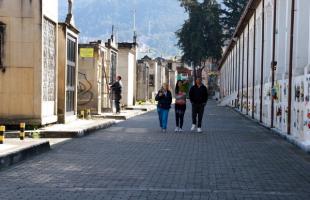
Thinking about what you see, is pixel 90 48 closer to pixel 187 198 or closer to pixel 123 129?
pixel 123 129

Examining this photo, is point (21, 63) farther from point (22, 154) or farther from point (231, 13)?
point (231, 13)

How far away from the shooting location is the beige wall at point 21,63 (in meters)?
17.4

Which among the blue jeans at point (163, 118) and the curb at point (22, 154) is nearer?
the curb at point (22, 154)

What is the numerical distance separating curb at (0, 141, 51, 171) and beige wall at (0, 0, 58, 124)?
3.56 meters

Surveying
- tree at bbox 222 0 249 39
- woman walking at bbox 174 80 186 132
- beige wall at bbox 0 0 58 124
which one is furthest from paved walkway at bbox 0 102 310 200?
tree at bbox 222 0 249 39

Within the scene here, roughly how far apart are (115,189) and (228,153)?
5.37 m

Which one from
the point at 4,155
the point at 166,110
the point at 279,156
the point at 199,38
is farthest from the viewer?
the point at 199,38

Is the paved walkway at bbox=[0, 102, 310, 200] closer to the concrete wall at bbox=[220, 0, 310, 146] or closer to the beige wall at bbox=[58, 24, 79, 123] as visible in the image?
the concrete wall at bbox=[220, 0, 310, 146]

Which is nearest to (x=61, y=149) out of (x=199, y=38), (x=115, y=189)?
(x=115, y=189)

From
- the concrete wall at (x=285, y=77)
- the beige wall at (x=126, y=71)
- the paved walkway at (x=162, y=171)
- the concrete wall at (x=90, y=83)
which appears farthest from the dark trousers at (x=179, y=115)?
the beige wall at (x=126, y=71)

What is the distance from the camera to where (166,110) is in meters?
20.9

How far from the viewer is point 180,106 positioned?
2100cm

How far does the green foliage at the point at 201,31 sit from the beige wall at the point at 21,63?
5834 centimetres

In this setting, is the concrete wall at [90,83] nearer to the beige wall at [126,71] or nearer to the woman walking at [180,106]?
the woman walking at [180,106]
